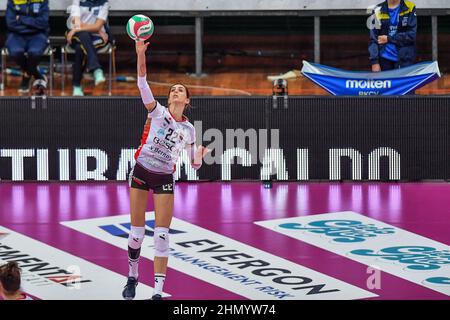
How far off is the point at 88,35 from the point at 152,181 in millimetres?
7249

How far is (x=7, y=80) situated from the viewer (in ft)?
62.2

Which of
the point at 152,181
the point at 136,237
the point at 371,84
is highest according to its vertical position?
the point at 371,84

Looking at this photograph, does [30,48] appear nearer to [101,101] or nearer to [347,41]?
[101,101]

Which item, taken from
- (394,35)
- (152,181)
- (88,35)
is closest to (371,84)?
(394,35)

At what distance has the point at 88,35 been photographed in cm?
1742

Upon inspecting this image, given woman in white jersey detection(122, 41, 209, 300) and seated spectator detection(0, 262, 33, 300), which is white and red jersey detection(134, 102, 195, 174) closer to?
woman in white jersey detection(122, 41, 209, 300)

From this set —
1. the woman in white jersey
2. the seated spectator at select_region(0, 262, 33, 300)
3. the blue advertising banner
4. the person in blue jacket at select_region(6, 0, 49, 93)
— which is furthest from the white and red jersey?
the person in blue jacket at select_region(6, 0, 49, 93)

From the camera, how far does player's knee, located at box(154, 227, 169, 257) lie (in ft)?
34.3

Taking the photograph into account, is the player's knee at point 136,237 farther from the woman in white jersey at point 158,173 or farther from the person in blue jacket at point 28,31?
the person in blue jacket at point 28,31

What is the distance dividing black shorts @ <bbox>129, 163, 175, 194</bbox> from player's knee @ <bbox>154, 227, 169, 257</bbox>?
1.16 ft

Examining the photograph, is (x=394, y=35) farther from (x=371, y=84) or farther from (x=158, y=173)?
(x=158, y=173)

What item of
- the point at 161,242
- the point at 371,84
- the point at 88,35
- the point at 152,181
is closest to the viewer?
the point at 161,242

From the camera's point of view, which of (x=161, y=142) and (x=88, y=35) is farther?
(x=88, y=35)

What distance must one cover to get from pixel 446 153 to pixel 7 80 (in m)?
7.43
